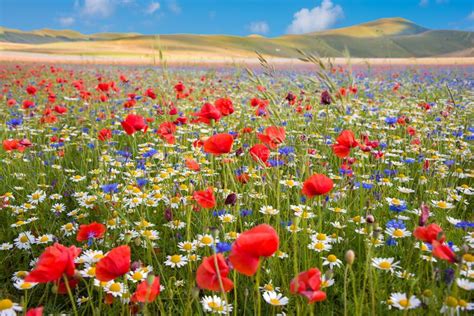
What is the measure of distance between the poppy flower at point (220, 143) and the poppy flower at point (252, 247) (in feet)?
2.53

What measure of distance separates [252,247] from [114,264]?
0.47 m

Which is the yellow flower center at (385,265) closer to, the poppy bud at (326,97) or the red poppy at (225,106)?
the poppy bud at (326,97)

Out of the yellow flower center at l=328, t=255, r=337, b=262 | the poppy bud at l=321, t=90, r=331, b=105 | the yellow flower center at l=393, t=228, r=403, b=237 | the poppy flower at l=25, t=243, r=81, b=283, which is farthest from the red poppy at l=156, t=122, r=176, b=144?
the poppy flower at l=25, t=243, r=81, b=283

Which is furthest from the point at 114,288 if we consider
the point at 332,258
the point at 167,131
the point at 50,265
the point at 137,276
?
the point at 167,131

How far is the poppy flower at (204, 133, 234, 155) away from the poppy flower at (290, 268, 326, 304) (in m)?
0.83

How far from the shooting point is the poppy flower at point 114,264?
1.27 metres

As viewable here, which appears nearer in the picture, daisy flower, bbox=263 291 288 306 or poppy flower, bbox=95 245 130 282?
poppy flower, bbox=95 245 130 282

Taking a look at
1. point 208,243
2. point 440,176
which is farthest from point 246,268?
point 440,176

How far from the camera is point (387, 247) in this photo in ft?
7.80

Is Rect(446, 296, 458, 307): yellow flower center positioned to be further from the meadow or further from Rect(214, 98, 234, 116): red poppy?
Rect(214, 98, 234, 116): red poppy

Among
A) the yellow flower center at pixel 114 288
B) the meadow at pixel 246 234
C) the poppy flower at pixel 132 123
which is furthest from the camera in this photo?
the poppy flower at pixel 132 123

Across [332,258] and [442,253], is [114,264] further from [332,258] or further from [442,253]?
[332,258]

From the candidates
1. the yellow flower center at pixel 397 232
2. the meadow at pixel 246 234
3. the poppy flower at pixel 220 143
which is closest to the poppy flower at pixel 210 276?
the meadow at pixel 246 234

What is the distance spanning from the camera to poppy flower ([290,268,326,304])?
3.68 ft
